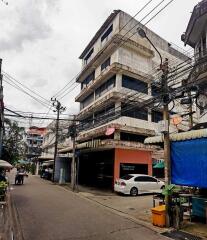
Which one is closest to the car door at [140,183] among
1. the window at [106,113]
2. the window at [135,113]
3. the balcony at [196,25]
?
the window at [135,113]

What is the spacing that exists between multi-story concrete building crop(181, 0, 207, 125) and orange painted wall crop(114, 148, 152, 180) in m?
10.1

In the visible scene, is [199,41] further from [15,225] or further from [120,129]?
[15,225]

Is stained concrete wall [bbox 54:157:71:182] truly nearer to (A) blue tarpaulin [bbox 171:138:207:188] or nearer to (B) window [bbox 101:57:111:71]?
(B) window [bbox 101:57:111:71]

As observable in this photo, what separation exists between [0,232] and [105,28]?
26268mm

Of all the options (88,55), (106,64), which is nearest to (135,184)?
(106,64)

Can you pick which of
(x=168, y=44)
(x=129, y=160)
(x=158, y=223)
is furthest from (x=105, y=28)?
(x=158, y=223)

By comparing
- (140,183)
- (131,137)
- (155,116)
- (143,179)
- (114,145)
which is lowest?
(140,183)

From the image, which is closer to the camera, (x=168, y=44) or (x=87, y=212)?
(x=87, y=212)

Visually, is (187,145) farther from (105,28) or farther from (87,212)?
(105,28)

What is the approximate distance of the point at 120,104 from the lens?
2609 centimetres

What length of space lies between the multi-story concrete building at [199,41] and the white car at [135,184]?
816cm

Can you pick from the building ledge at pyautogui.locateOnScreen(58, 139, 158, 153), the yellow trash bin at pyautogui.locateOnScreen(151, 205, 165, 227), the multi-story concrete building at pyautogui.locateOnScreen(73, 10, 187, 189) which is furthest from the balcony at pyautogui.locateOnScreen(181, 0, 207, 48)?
the building ledge at pyautogui.locateOnScreen(58, 139, 158, 153)

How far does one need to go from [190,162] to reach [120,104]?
15953 mm

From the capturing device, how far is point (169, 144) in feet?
37.3
